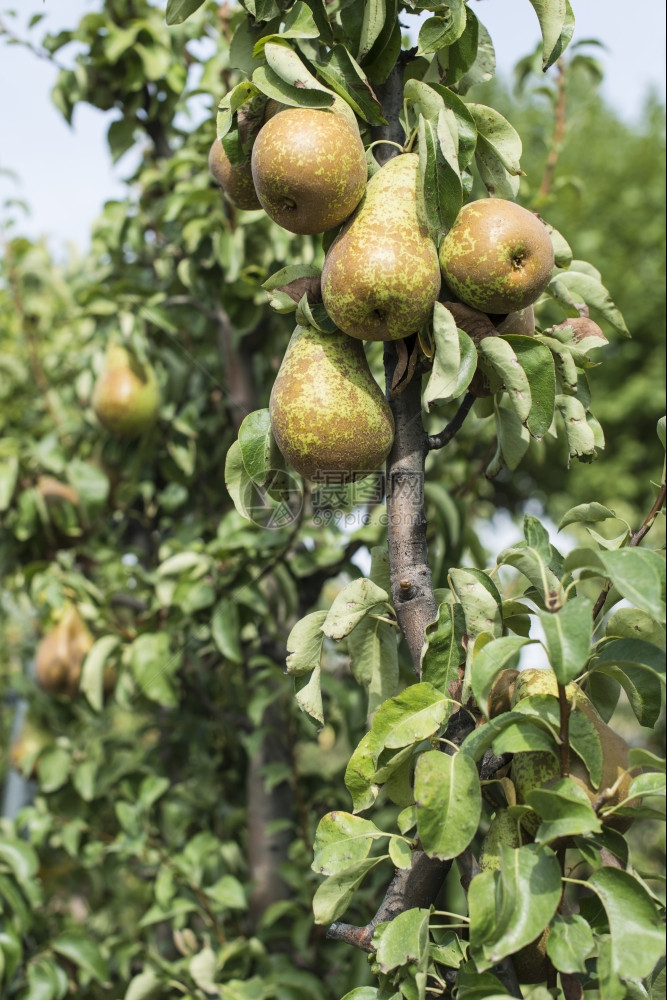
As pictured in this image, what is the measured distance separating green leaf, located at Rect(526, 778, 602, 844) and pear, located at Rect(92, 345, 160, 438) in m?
1.36

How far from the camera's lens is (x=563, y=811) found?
557 millimetres

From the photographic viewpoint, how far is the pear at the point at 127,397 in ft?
5.78

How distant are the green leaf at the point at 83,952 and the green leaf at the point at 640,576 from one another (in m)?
1.24

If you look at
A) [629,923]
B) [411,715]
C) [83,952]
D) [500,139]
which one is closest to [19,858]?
[83,952]

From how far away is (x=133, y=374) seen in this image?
181 cm

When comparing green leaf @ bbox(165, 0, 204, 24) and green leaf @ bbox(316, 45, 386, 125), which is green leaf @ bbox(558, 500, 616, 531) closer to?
green leaf @ bbox(316, 45, 386, 125)

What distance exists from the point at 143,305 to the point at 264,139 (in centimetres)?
102

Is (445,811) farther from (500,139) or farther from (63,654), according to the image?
(63,654)

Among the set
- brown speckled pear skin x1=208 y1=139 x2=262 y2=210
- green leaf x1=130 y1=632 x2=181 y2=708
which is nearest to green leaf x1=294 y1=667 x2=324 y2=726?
brown speckled pear skin x1=208 y1=139 x2=262 y2=210

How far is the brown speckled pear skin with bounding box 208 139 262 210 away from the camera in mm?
832

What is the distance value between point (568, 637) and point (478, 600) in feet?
0.44

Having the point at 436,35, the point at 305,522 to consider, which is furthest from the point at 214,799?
the point at 436,35

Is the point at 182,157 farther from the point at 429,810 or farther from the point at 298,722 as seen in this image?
the point at 429,810

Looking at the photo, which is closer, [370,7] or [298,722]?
[370,7]
